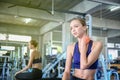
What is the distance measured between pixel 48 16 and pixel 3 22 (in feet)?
10.4

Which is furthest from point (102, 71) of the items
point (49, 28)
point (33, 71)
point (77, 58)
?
point (49, 28)

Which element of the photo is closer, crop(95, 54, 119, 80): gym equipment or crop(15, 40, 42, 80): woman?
crop(15, 40, 42, 80): woman

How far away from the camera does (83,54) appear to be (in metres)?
1.04

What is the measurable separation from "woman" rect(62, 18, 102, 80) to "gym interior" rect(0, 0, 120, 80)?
3882 mm

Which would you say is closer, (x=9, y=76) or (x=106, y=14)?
(x=9, y=76)

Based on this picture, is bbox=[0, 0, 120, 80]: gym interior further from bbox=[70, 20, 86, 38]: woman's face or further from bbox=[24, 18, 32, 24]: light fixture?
bbox=[70, 20, 86, 38]: woman's face

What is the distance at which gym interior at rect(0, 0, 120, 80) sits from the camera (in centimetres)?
665

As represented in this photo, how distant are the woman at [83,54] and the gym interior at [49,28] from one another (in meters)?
3.88

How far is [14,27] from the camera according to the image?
9859mm

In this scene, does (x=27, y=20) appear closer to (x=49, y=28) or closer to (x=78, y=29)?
(x=49, y=28)

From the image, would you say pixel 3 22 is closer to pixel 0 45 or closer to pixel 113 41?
pixel 0 45

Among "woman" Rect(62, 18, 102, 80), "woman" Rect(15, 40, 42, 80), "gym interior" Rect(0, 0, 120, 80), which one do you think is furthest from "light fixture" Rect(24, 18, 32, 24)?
"woman" Rect(62, 18, 102, 80)

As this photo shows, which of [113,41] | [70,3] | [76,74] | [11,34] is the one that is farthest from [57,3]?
[76,74]

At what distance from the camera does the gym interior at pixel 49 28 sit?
21.8 ft
